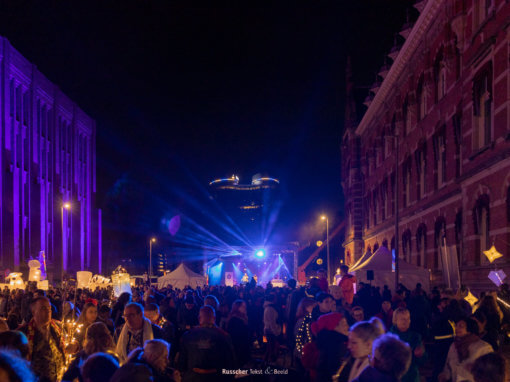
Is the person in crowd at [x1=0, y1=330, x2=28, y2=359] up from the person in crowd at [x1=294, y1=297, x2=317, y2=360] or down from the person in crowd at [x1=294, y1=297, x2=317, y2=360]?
up

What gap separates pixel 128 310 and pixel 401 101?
30.4 m

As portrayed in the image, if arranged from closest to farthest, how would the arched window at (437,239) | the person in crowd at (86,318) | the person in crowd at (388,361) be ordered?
the person in crowd at (388,361)
the person in crowd at (86,318)
the arched window at (437,239)

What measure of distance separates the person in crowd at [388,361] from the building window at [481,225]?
1680 centimetres

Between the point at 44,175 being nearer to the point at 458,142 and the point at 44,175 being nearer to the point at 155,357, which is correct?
the point at 458,142

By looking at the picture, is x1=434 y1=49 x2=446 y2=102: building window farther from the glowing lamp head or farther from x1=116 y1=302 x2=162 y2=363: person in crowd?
the glowing lamp head

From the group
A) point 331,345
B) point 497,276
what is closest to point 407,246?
point 497,276

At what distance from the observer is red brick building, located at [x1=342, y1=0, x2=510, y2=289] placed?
723 inches

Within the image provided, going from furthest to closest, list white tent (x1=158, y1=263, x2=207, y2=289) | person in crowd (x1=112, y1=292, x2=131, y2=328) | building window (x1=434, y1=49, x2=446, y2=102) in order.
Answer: white tent (x1=158, y1=263, x2=207, y2=289), building window (x1=434, y1=49, x2=446, y2=102), person in crowd (x1=112, y1=292, x2=131, y2=328)

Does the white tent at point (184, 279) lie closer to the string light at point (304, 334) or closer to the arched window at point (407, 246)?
the arched window at point (407, 246)

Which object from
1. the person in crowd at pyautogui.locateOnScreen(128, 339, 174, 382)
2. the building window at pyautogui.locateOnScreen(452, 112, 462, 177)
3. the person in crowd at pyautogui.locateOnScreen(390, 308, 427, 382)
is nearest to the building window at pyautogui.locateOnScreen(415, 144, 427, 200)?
the building window at pyautogui.locateOnScreen(452, 112, 462, 177)

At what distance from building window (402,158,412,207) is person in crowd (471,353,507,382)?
29.6 meters

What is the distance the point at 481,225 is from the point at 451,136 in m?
5.49

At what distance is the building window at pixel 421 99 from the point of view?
30.2 metres

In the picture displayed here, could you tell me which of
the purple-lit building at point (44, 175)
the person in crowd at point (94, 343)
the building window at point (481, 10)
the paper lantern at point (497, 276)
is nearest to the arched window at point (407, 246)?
the building window at point (481, 10)
